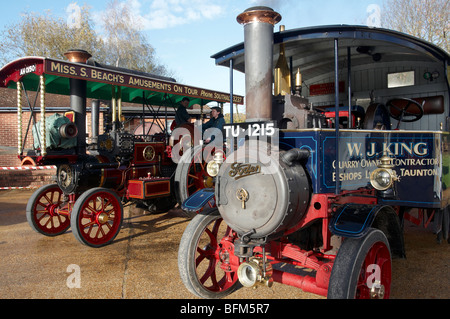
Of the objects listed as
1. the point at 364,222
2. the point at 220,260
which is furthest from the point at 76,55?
the point at 364,222

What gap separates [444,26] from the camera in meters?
14.0

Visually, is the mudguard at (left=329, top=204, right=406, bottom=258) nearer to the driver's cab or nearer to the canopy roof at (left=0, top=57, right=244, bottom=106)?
the driver's cab

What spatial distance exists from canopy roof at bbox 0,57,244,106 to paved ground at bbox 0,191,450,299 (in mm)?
2219

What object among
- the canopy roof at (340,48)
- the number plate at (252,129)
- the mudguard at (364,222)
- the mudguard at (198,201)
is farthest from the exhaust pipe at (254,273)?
the canopy roof at (340,48)

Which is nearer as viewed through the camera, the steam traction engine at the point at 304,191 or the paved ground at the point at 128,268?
the steam traction engine at the point at 304,191

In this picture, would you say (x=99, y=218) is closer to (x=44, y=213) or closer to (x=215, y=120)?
(x=44, y=213)

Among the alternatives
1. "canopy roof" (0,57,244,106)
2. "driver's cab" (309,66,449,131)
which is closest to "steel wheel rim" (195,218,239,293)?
"driver's cab" (309,66,449,131)

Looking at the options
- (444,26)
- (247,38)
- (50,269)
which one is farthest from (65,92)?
(444,26)

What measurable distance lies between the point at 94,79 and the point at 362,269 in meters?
4.10

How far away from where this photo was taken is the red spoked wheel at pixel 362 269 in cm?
199

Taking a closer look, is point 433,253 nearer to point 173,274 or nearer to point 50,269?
point 173,274

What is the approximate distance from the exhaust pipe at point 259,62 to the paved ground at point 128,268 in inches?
61.0

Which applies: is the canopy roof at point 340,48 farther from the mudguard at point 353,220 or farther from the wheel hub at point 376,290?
the wheel hub at point 376,290

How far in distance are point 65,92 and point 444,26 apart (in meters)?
14.4
